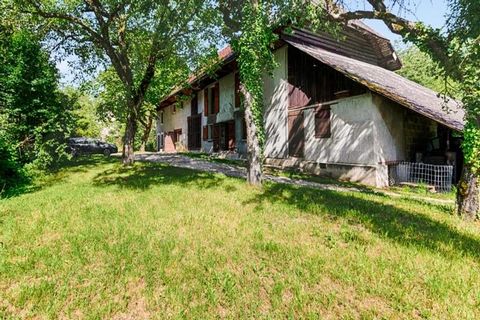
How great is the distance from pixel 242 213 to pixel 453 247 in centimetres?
407

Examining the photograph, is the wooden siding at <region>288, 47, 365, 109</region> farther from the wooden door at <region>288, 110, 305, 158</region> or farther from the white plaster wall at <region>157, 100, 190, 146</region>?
the white plaster wall at <region>157, 100, 190, 146</region>

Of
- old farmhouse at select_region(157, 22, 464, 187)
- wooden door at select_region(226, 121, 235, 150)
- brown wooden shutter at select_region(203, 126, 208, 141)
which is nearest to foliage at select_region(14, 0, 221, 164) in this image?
old farmhouse at select_region(157, 22, 464, 187)

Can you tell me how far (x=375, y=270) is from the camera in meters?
4.16

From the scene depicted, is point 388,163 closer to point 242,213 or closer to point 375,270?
point 242,213

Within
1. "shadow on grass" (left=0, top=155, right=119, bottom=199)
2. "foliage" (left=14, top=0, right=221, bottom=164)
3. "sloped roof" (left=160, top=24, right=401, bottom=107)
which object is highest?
"sloped roof" (left=160, top=24, right=401, bottom=107)

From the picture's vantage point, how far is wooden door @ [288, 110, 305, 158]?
51.4 feet

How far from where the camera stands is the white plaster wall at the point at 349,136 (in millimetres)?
12445

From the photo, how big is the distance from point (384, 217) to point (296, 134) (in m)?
9.88

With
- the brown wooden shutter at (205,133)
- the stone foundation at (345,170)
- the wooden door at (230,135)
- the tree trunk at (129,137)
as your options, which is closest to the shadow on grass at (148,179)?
the tree trunk at (129,137)

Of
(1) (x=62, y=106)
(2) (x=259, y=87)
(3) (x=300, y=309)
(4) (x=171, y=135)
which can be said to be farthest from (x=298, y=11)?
(4) (x=171, y=135)

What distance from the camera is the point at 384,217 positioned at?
6473 mm

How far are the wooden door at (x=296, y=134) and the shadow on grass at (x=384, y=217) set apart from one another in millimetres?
6511

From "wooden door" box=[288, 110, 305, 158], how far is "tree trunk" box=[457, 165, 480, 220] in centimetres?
902

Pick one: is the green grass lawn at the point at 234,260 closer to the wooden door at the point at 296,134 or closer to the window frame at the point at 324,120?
the window frame at the point at 324,120
